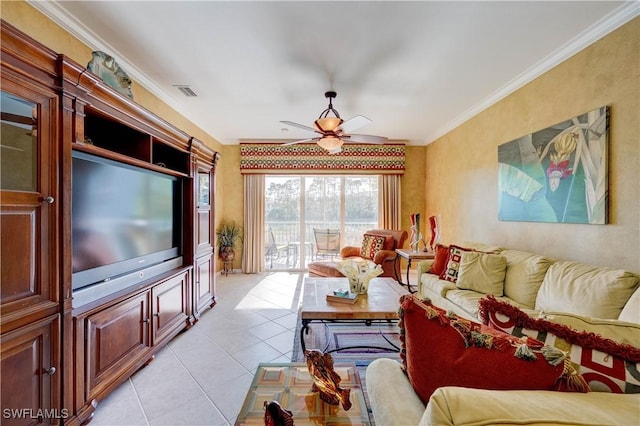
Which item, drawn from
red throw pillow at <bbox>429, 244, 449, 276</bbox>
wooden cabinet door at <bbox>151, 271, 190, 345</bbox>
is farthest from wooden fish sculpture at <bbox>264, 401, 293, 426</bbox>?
red throw pillow at <bbox>429, 244, 449, 276</bbox>

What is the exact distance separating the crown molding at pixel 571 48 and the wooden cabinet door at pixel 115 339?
4027 mm

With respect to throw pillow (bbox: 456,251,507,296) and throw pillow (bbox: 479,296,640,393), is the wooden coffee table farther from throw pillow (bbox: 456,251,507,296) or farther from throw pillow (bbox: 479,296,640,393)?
throw pillow (bbox: 479,296,640,393)

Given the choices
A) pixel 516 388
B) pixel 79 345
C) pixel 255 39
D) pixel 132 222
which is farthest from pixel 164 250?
pixel 516 388

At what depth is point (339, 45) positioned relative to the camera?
230cm

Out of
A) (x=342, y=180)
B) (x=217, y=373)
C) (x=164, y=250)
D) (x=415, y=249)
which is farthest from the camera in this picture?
(x=342, y=180)

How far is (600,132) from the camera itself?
6.80 feet

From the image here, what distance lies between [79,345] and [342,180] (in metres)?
4.65

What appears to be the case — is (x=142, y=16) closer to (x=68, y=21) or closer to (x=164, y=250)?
(x=68, y=21)

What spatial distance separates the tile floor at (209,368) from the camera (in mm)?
1747

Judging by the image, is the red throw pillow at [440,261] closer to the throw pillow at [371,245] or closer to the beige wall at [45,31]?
the throw pillow at [371,245]

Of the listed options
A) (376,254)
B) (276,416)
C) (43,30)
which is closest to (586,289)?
(276,416)

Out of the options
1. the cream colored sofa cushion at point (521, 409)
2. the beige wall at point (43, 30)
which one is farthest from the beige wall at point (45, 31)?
the cream colored sofa cushion at point (521, 409)

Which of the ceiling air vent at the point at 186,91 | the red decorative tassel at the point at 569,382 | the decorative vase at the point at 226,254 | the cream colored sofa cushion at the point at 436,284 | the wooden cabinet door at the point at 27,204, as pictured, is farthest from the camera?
the decorative vase at the point at 226,254

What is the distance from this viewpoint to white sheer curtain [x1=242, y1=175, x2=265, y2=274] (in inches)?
215
